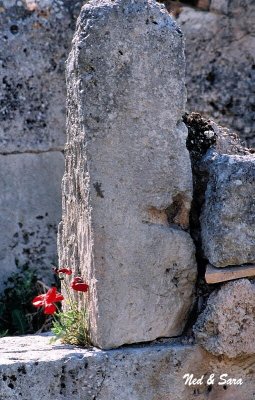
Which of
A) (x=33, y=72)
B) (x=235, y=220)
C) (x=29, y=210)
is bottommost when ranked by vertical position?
(x=29, y=210)

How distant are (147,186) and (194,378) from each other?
700mm

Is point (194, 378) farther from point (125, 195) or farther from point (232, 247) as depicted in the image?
point (125, 195)

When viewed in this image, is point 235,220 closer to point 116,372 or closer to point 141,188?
point 141,188

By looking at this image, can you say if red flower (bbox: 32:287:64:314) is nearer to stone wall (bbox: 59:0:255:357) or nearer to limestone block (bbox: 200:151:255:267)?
stone wall (bbox: 59:0:255:357)

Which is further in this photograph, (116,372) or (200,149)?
(200,149)

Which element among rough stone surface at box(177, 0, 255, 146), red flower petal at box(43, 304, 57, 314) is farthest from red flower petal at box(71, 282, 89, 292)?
rough stone surface at box(177, 0, 255, 146)

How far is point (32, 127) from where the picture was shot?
5.45m

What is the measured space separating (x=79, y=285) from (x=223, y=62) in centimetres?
323

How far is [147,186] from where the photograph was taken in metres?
3.13

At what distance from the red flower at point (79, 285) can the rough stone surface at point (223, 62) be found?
2899mm

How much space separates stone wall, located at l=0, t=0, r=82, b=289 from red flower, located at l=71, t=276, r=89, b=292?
228 centimetres

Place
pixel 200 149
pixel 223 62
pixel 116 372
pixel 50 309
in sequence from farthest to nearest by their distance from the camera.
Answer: pixel 223 62, pixel 200 149, pixel 50 309, pixel 116 372

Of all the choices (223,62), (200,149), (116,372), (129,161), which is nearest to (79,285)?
(116,372)

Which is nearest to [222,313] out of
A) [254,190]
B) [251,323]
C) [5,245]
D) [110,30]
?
[251,323]
